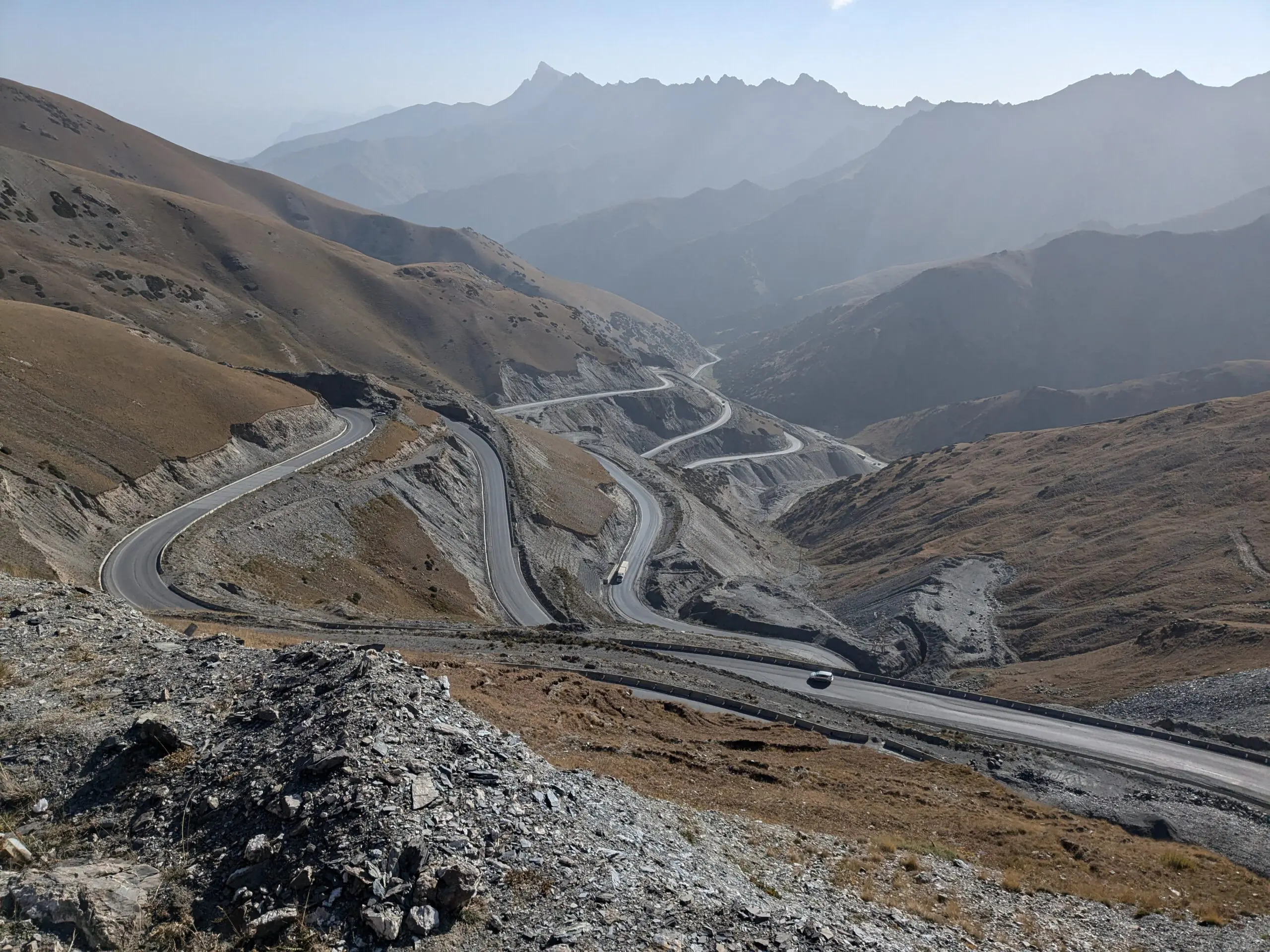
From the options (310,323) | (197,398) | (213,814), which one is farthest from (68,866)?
(310,323)

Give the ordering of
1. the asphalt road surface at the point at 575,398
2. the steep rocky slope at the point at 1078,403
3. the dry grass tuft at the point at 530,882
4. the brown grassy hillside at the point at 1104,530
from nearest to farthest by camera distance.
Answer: the dry grass tuft at the point at 530,882 < the brown grassy hillside at the point at 1104,530 < the asphalt road surface at the point at 575,398 < the steep rocky slope at the point at 1078,403

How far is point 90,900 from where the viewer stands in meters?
11.2

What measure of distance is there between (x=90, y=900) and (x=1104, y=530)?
82.6 m

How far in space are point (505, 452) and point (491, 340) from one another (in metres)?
72.4

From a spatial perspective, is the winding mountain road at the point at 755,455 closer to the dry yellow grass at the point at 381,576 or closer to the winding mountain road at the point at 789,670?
the winding mountain road at the point at 789,670

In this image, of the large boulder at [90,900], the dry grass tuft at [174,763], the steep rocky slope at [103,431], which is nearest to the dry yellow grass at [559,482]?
the steep rocky slope at [103,431]

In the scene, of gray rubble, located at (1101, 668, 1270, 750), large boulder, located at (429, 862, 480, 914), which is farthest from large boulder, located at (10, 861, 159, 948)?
gray rubble, located at (1101, 668, 1270, 750)

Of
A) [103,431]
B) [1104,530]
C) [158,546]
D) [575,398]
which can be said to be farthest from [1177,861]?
[575,398]

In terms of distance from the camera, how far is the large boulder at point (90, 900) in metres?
10.9

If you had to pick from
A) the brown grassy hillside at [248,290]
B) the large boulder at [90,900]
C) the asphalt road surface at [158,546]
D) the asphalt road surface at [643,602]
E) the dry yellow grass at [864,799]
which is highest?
the brown grassy hillside at [248,290]

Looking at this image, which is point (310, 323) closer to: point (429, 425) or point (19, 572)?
point (429, 425)

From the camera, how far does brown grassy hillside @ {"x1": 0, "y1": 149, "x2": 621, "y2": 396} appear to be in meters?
101

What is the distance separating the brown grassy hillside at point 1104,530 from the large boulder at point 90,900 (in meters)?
51.1

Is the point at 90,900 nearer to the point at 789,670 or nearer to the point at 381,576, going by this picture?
the point at 789,670
